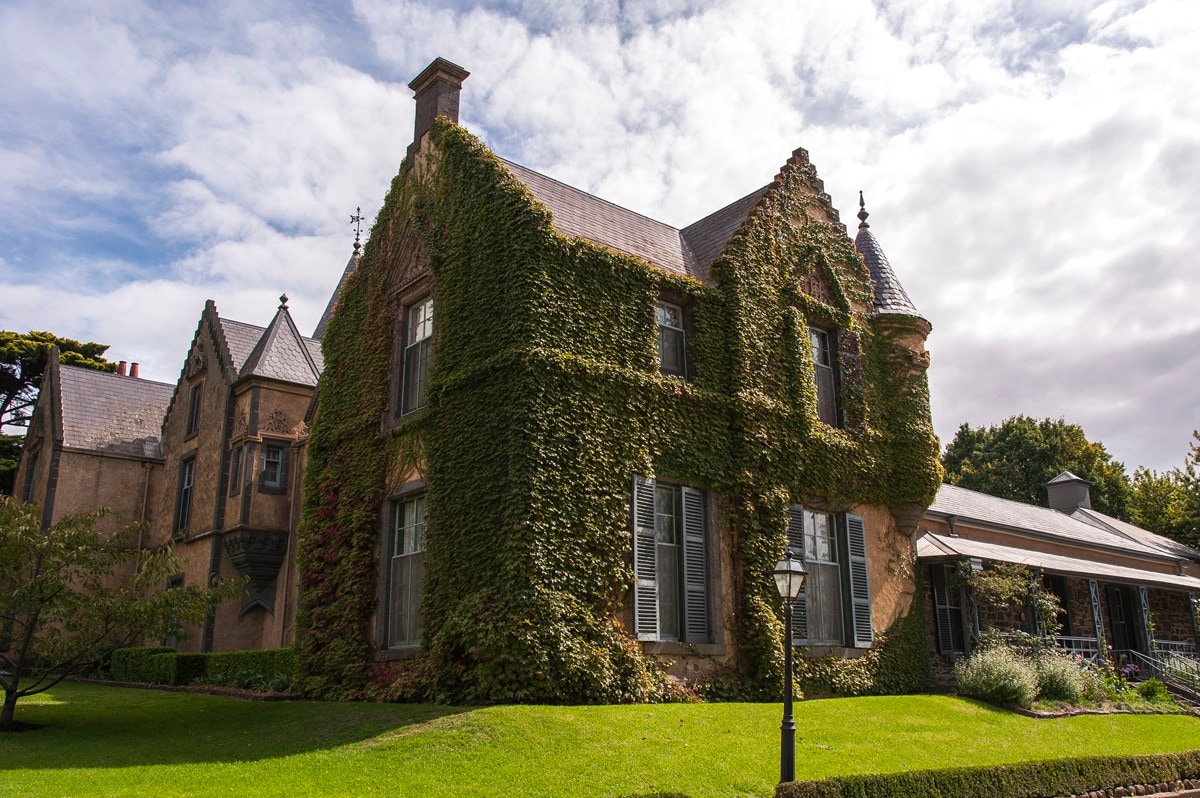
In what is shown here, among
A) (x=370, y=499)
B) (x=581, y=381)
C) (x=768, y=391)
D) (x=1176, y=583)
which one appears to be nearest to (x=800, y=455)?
(x=768, y=391)

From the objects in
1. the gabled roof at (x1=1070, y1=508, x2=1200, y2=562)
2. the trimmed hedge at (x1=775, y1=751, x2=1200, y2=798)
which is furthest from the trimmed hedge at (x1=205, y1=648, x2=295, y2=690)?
the gabled roof at (x1=1070, y1=508, x2=1200, y2=562)

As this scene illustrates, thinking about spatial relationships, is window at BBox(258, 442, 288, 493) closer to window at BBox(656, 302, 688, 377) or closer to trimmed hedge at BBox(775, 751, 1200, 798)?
window at BBox(656, 302, 688, 377)

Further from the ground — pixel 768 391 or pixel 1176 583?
pixel 768 391

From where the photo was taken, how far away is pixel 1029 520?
2755cm

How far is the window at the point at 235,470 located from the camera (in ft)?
81.1

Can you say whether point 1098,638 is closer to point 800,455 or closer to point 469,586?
point 800,455

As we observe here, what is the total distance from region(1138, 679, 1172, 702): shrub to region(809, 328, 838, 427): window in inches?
344

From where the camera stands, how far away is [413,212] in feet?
61.1

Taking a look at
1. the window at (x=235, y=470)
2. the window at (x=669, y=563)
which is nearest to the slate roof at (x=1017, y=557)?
the window at (x=669, y=563)

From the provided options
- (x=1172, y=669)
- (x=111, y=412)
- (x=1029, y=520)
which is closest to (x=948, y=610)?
(x=1172, y=669)

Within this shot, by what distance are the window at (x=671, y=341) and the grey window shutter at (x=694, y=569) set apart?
227 centimetres

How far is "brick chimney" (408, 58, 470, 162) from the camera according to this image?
1900cm

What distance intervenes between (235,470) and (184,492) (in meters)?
4.13

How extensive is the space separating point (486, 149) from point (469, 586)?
777 cm
